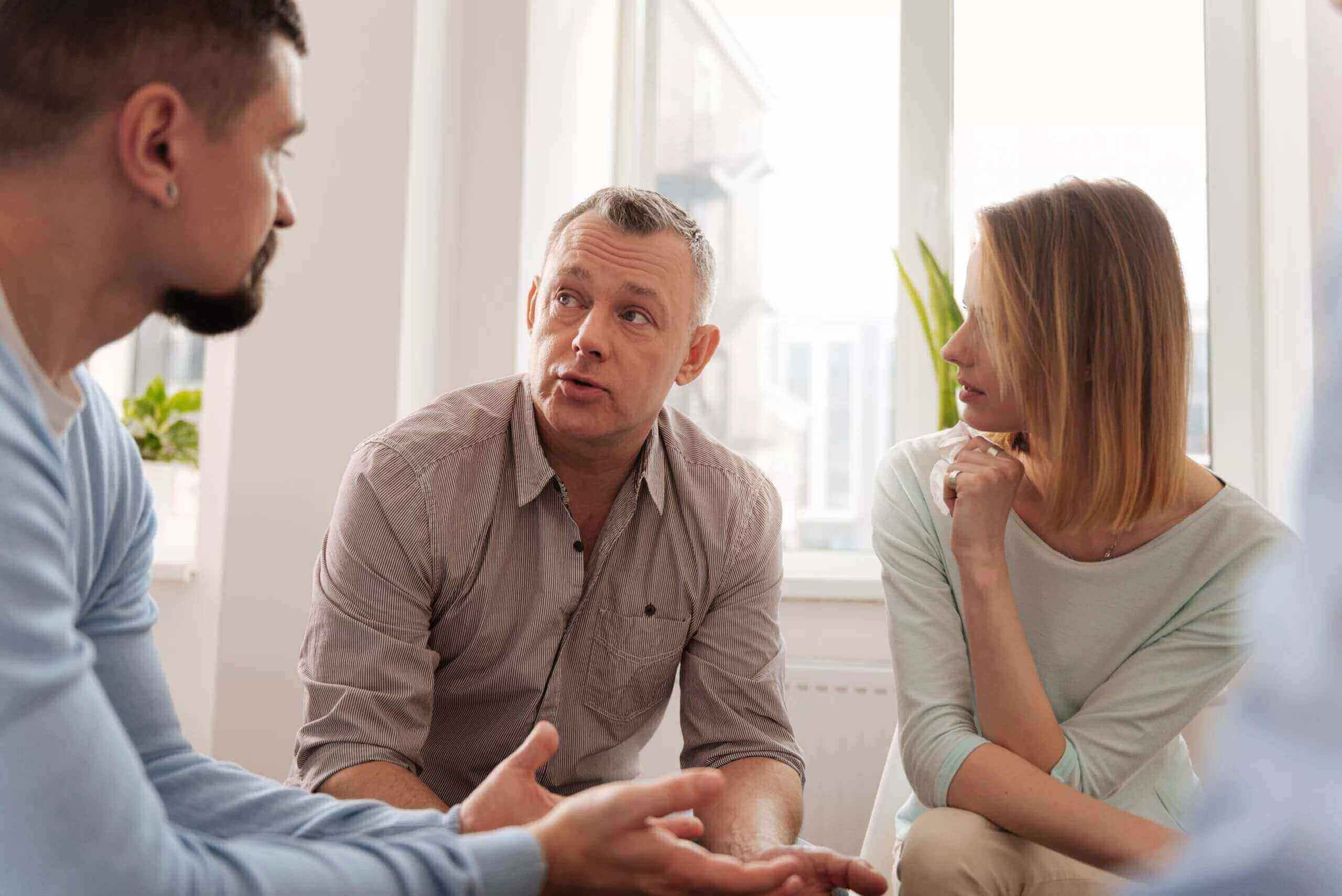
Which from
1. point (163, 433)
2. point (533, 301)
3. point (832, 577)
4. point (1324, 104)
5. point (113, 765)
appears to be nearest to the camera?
point (113, 765)

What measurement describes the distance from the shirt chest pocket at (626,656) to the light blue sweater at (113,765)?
590mm

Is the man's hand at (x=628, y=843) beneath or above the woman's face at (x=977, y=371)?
beneath

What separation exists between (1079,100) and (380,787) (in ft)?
8.06

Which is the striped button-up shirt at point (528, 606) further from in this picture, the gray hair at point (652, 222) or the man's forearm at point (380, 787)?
the gray hair at point (652, 222)

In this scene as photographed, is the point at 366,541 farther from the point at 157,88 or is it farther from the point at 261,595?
the point at 261,595

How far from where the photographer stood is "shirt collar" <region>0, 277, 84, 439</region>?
782mm

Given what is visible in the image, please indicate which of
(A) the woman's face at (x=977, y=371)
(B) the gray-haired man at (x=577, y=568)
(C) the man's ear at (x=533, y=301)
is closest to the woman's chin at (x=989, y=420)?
(A) the woman's face at (x=977, y=371)

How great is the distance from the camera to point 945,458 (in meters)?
1.61

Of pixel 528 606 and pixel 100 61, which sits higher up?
pixel 100 61

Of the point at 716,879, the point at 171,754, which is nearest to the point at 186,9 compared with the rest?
the point at 171,754

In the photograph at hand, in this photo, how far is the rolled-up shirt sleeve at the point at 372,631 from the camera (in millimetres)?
1360

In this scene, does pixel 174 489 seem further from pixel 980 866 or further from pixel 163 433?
pixel 980 866

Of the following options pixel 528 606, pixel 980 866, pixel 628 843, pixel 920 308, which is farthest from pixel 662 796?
pixel 920 308

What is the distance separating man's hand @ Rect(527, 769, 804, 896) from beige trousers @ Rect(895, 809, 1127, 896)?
0.39 meters
